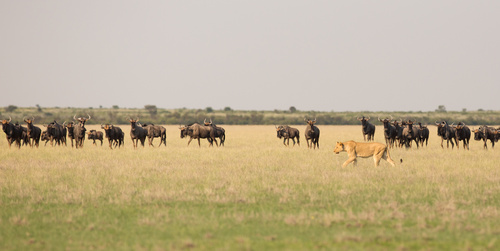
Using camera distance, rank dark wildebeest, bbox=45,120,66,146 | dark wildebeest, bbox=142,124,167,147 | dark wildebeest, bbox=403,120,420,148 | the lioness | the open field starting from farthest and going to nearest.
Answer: dark wildebeest, bbox=142,124,167,147, dark wildebeest, bbox=45,120,66,146, dark wildebeest, bbox=403,120,420,148, the lioness, the open field

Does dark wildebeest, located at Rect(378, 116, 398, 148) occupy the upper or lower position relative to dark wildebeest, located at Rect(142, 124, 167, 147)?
upper

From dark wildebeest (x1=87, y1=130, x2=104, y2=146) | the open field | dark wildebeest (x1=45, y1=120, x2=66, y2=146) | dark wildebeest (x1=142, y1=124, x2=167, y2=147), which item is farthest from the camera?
dark wildebeest (x1=87, y1=130, x2=104, y2=146)

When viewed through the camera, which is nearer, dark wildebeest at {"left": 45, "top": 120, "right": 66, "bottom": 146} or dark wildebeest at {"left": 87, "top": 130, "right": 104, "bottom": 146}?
dark wildebeest at {"left": 45, "top": 120, "right": 66, "bottom": 146}

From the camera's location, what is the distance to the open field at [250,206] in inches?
366

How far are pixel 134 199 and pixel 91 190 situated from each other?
1.59 meters

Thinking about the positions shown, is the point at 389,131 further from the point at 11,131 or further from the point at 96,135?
the point at 11,131

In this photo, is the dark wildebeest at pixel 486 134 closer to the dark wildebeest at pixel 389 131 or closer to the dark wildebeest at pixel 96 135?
the dark wildebeest at pixel 389 131

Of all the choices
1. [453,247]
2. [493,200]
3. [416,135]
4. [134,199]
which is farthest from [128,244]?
[416,135]

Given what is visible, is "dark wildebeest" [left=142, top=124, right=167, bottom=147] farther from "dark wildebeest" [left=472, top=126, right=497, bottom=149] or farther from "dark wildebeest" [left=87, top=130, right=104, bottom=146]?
"dark wildebeest" [left=472, top=126, right=497, bottom=149]

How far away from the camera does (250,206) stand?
12.5 meters

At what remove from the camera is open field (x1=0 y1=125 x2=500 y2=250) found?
929 cm

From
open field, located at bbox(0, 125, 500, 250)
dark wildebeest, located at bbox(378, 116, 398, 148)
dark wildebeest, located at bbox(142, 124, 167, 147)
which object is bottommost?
open field, located at bbox(0, 125, 500, 250)

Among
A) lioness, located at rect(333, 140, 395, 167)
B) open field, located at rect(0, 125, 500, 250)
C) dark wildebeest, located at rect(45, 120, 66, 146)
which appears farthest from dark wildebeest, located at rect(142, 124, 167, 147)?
lioness, located at rect(333, 140, 395, 167)

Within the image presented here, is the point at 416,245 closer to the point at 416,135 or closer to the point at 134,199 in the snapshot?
the point at 134,199
